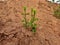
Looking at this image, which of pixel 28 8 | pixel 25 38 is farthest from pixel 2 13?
pixel 25 38

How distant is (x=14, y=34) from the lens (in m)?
3.37

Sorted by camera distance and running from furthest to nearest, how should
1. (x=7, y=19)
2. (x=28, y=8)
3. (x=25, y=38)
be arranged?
(x=28, y=8) → (x=7, y=19) → (x=25, y=38)

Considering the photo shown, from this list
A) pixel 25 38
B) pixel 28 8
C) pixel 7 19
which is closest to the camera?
pixel 25 38

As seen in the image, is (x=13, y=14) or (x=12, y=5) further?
(x=12, y=5)

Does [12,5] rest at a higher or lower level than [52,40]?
higher

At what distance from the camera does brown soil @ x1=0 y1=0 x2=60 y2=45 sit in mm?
3299

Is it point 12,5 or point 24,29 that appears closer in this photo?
point 24,29

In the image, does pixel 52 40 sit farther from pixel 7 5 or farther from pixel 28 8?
pixel 7 5

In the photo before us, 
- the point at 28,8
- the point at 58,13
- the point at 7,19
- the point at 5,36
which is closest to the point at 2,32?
the point at 5,36

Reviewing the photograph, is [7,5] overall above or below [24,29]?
above

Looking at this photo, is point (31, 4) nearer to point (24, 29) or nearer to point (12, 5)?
point (12, 5)

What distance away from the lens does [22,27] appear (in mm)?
3463

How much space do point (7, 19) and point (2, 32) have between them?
330mm

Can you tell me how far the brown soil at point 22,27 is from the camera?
330cm
